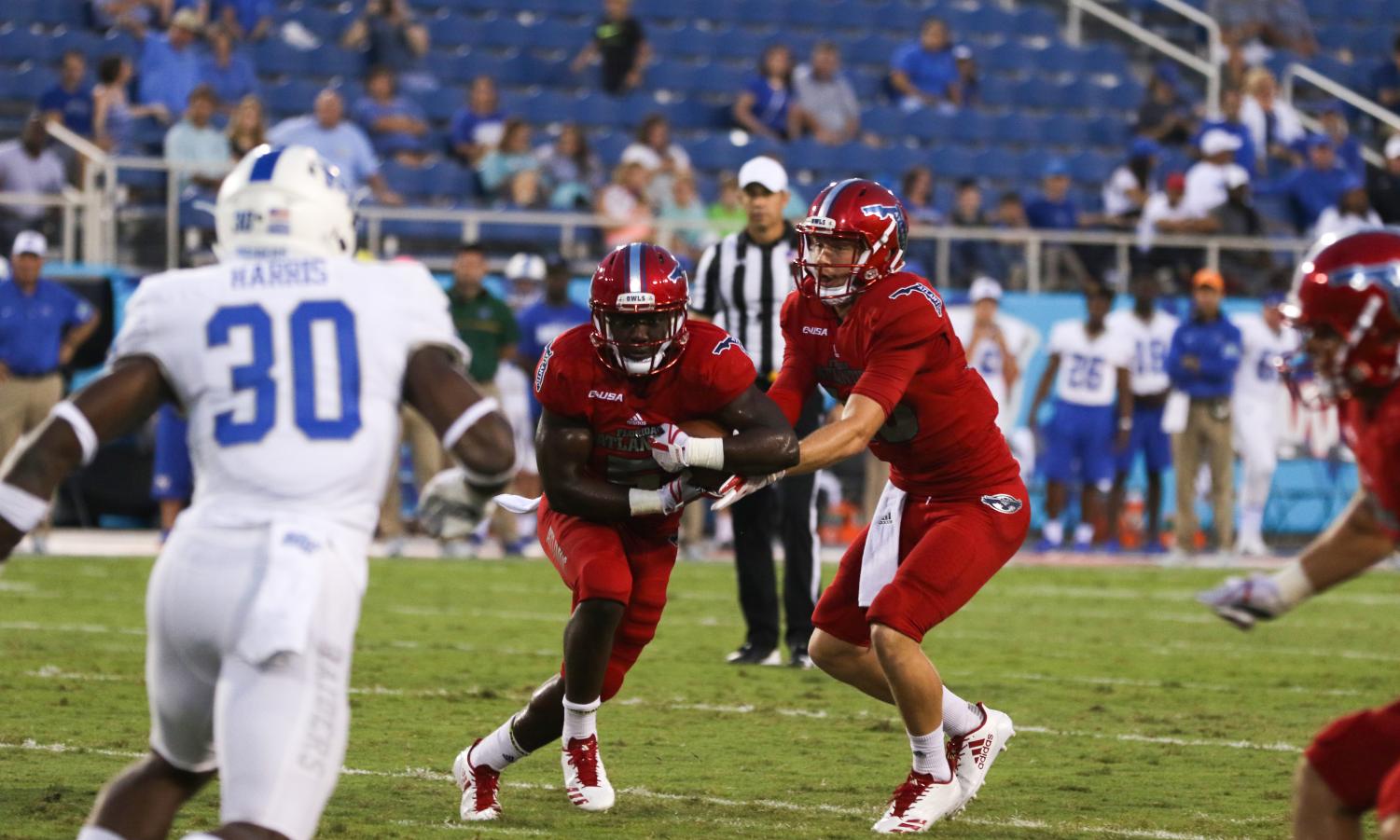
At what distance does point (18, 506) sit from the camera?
333cm

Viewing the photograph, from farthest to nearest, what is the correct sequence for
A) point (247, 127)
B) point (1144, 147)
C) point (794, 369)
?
point (1144, 147)
point (247, 127)
point (794, 369)

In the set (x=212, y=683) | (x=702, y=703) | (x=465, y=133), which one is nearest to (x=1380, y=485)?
(x=212, y=683)

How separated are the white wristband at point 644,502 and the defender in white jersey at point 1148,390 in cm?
926

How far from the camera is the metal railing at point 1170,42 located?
18.7 metres

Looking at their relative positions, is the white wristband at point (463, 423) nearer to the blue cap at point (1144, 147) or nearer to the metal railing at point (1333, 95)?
the blue cap at point (1144, 147)

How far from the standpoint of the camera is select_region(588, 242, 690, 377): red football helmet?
16.4ft

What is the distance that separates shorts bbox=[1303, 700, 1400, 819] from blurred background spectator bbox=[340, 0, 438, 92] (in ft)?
42.2

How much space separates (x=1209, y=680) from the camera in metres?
7.94

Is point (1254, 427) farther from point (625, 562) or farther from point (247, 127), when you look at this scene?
point (625, 562)

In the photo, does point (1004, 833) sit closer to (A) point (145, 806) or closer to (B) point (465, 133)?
(A) point (145, 806)

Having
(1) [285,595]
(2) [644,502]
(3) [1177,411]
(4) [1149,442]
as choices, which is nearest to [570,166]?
(4) [1149,442]

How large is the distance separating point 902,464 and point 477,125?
33.6 feet

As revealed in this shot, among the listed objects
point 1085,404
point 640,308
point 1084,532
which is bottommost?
point 1084,532

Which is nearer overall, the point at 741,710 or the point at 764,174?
the point at 741,710
